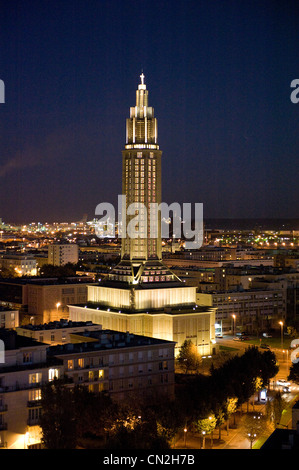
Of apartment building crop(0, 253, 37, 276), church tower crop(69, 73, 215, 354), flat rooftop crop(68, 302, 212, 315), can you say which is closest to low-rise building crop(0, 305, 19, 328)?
church tower crop(69, 73, 215, 354)

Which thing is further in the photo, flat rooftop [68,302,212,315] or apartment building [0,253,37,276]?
apartment building [0,253,37,276]

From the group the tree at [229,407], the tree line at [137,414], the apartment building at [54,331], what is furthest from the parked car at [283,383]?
the apartment building at [54,331]

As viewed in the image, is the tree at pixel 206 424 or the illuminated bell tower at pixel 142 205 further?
the illuminated bell tower at pixel 142 205

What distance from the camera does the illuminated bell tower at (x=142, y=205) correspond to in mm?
43312

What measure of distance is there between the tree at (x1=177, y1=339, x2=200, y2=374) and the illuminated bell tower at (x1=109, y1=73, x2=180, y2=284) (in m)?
7.22

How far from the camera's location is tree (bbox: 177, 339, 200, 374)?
111 ft

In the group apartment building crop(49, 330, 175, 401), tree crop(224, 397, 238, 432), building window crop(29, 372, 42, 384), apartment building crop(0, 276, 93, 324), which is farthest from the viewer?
apartment building crop(0, 276, 93, 324)

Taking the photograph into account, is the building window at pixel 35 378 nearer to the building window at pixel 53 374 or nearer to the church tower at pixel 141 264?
the building window at pixel 53 374

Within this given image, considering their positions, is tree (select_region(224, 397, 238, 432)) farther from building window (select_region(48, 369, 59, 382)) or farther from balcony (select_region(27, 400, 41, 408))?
balcony (select_region(27, 400, 41, 408))

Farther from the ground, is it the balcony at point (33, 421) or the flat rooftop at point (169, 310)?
the flat rooftop at point (169, 310)

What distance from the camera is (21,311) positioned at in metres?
50.0

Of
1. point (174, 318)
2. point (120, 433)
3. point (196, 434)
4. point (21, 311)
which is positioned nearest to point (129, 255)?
point (174, 318)

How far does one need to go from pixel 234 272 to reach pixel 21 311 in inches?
659

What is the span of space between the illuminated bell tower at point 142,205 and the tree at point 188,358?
7220 mm
